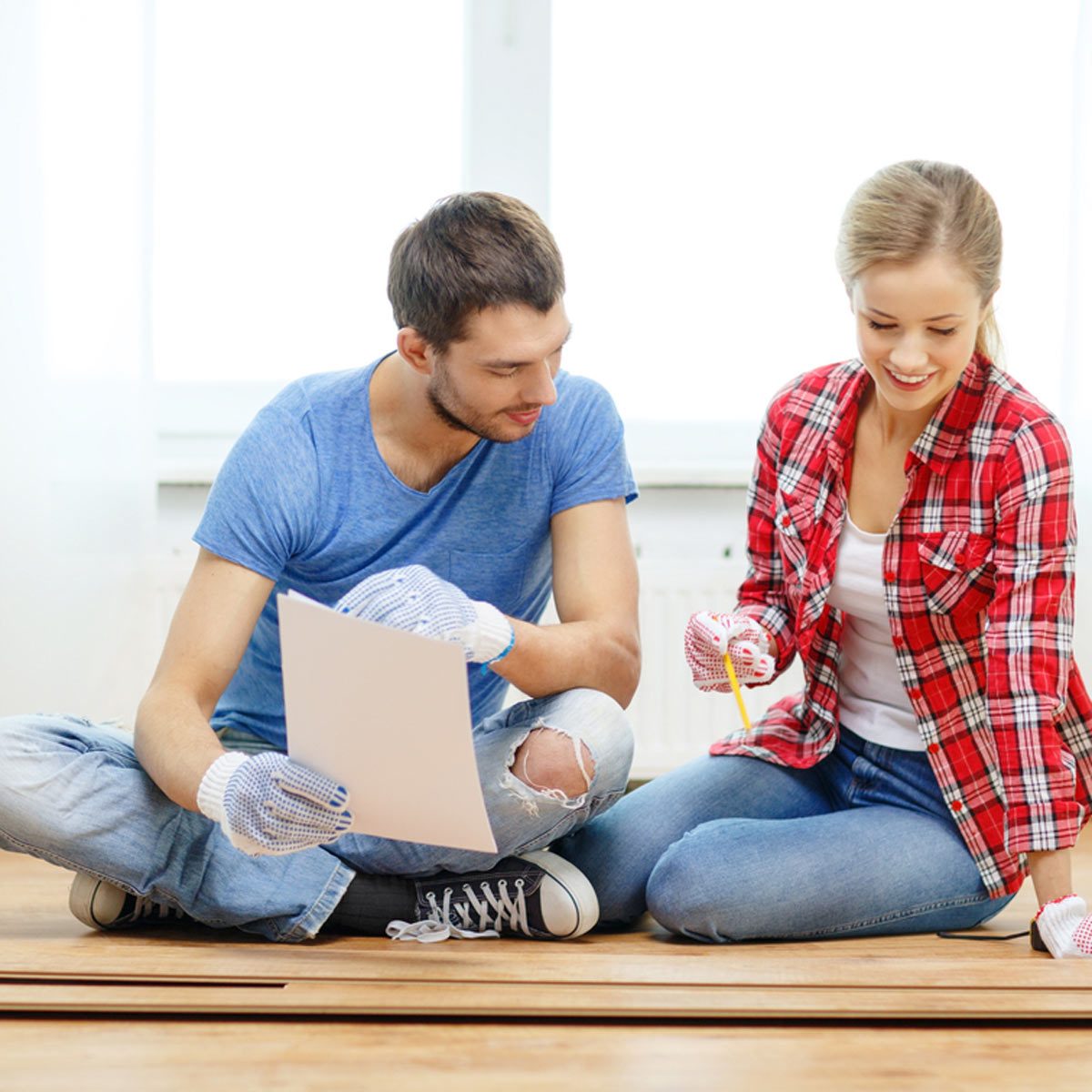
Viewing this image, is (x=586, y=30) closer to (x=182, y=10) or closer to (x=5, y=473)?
(x=182, y=10)

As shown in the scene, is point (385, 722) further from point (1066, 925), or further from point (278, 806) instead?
point (1066, 925)

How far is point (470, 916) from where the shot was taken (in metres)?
1.43

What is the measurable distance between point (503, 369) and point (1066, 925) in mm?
757

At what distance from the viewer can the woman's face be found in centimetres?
134

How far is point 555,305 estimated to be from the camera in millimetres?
1419

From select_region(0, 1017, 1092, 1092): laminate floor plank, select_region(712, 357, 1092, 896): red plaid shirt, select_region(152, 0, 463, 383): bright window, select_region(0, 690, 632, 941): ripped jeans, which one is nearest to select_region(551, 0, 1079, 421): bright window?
select_region(152, 0, 463, 383): bright window

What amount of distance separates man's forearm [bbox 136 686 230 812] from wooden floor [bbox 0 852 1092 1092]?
0.52ft

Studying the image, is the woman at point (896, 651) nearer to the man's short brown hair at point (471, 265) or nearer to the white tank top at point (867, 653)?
the white tank top at point (867, 653)

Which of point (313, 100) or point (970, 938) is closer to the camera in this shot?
point (970, 938)

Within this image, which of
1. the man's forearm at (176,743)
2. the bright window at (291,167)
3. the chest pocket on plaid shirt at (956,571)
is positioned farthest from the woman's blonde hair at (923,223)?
the bright window at (291,167)

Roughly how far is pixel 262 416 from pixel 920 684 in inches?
29.8

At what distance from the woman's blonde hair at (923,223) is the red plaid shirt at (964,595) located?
0.48ft

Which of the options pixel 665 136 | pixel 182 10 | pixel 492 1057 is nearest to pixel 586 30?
pixel 665 136

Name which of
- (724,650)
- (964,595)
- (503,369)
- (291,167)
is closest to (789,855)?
(724,650)
